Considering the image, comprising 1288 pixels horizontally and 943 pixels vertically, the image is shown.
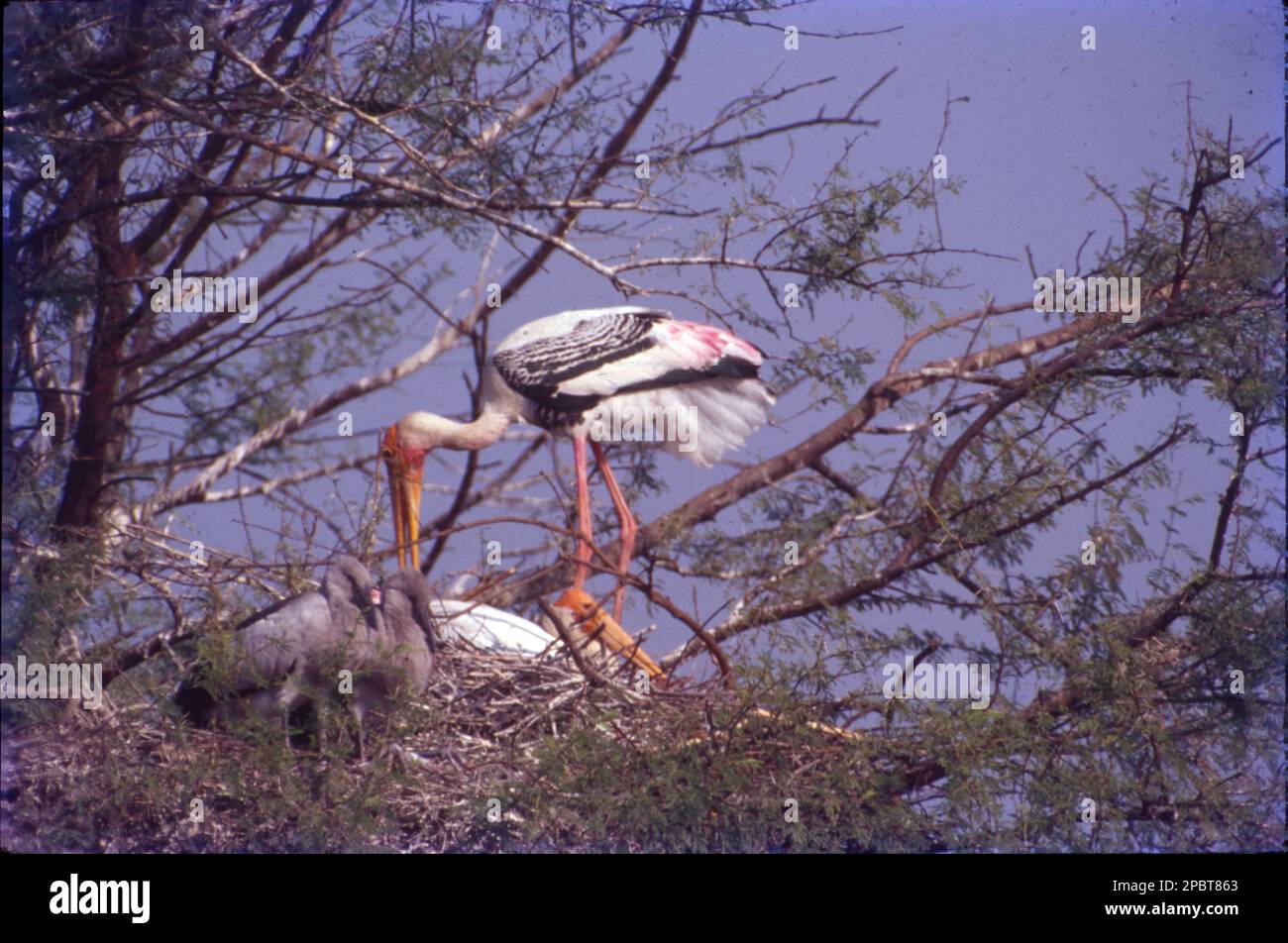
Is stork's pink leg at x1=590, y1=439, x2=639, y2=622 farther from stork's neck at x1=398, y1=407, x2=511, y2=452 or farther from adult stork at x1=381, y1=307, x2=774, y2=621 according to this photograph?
stork's neck at x1=398, y1=407, x2=511, y2=452

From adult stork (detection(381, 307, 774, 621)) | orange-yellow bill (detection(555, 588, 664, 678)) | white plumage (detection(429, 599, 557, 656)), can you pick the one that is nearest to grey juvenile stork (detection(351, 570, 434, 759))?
white plumage (detection(429, 599, 557, 656))

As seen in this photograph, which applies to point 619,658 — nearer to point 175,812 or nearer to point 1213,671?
point 175,812

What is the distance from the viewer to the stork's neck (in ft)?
17.5

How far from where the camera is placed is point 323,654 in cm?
389

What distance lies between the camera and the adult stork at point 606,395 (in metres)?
5.13

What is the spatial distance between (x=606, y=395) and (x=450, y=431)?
1.95 ft

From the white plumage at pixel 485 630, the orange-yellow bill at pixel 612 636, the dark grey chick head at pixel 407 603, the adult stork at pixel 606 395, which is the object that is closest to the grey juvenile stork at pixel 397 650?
the dark grey chick head at pixel 407 603

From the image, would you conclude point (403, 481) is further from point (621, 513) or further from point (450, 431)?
point (621, 513)

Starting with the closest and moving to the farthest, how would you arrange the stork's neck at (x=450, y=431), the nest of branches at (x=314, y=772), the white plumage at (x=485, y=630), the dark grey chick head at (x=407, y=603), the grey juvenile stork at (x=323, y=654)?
the nest of branches at (x=314, y=772) < the grey juvenile stork at (x=323, y=654) < the dark grey chick head at (x=407, y=603) < the white plumage at (x=485, y=630) < the stork's neck at (x=450, y=431)

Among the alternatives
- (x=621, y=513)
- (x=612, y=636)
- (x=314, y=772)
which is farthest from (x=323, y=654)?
(x=621, y=513)

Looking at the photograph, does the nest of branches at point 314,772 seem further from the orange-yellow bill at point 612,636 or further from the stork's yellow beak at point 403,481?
the stork's yellow beak at point 403,481

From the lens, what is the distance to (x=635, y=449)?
5918 mm
